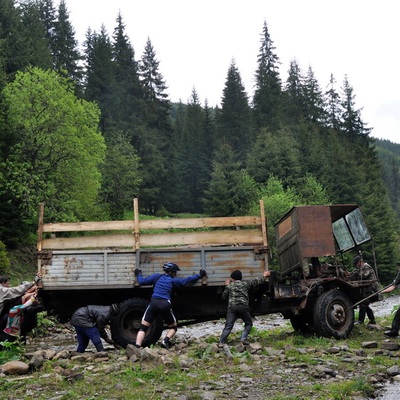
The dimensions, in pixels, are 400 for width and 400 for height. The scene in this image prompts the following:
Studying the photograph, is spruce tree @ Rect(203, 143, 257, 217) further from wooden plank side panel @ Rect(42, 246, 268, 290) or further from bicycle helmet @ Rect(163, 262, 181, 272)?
bicycle helmet @ Rect(163, 262, 181, 272)

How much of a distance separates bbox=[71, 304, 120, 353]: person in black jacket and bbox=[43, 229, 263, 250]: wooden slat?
4.63ft

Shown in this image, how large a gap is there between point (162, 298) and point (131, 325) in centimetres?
131

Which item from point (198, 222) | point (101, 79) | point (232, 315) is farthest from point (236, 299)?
point (101, 79)

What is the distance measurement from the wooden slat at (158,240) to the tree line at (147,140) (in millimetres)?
A: 20081

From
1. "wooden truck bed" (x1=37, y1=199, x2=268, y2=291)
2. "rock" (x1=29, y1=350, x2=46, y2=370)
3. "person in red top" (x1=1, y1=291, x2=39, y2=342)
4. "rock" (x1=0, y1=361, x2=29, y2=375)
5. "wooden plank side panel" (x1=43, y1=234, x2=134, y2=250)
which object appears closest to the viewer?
"rock" (x1=0, y1=361, x2=29, y2=375)

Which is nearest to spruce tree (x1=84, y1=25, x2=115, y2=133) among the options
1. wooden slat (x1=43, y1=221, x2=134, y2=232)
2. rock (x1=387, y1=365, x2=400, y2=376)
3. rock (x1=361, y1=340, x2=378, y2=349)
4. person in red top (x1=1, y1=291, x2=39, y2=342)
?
wooden slat (x1=43, y1=221, x2=134, y2=232)

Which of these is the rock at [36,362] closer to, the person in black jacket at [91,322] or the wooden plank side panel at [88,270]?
the person in black jacket at [91,322]

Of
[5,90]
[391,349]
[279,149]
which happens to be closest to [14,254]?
[5,90]

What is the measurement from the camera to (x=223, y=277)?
1196cm

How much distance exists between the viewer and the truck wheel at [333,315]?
12234mm

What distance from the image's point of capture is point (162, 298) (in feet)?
36.7

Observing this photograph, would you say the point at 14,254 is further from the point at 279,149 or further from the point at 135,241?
the point at 279,149

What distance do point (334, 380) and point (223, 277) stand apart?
3952 mm

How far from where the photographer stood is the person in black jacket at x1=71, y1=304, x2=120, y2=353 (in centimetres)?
1118
